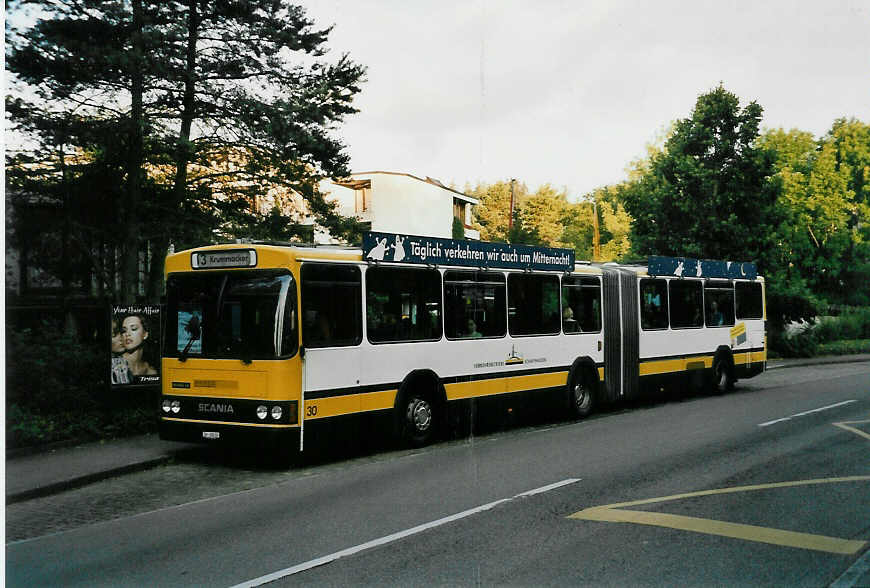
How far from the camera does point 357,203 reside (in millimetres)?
47719

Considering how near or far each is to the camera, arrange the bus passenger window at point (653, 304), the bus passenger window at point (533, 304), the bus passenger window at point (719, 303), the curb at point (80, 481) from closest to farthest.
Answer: the curb at point (80, 481), the bus passenger window at point (533, 304), the bus passenger window at point (653, 304), the bus passenger window at point (719, 303)

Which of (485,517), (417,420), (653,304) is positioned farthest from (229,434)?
(653,304)

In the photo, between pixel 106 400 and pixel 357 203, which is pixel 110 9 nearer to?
pixel 106 400

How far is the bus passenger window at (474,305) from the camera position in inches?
494

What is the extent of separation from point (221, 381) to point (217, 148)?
7057 millimetres

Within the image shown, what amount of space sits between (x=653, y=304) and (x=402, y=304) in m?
7.83

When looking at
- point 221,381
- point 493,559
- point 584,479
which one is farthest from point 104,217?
point 493,559

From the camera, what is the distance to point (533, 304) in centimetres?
1429

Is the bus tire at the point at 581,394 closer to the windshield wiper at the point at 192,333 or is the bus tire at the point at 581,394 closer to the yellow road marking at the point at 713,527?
the yellow road marking at the point at 713,527

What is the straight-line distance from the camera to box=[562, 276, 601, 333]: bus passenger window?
15.2 m

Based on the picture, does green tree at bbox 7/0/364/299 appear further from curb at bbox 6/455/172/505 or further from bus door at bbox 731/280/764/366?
bus door at bbox 731/280/764/366

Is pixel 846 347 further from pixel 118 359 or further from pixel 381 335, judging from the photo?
pixel 118 359

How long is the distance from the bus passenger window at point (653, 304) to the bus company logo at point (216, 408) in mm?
9721

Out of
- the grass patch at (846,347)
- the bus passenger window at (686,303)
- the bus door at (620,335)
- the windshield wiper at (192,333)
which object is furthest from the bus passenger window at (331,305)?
the grass patch at (846,347)
